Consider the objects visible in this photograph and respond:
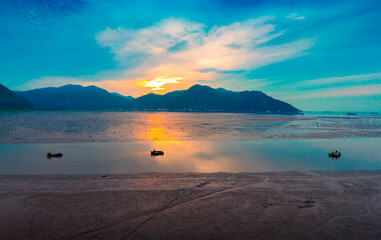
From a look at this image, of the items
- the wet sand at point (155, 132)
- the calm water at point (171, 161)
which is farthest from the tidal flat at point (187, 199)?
the wet sand at point (155, 132)

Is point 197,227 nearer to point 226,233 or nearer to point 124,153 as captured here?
point 226,233

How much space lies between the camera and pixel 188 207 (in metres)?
13.9

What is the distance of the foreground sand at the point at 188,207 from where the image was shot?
1113 cm

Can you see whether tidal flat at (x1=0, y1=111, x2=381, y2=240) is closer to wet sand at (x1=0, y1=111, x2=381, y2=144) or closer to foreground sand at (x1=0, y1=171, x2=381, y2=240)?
foreground sand at (x1=0, y1=171, x2=381, y2=240)

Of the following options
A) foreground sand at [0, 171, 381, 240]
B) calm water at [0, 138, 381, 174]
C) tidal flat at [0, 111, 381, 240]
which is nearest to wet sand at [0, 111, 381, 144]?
calm water at [0, 138, 381, 174]

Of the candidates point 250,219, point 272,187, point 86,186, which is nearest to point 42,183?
point 86,186

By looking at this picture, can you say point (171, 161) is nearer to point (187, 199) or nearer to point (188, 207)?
point (187, 199)

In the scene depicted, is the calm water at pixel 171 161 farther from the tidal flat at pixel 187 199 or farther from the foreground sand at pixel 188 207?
the foreground sand at pixel 188 207

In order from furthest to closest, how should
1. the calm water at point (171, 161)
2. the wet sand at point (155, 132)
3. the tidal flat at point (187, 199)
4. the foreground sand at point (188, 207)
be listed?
the wet sand at point (155, 132) < the calm water at point (171, 161) < the tidal flat at point (187, 199) < the foreground sand at point (188, 207)

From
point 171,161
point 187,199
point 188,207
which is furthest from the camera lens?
point 171,161

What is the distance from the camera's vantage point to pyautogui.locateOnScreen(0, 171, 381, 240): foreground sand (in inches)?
438

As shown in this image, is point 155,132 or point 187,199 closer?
point 187,199

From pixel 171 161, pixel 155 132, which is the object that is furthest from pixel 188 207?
pixel 155 132

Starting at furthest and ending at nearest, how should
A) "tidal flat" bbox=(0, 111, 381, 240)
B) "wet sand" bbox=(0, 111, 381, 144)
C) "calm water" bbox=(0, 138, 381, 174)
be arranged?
"wet sand" bbox=(0, 111, 381, 144) → "calm water" bbox=(0, 138, 381, 174) → "tidal flat" bbox=(0, 111, 381, 240)
